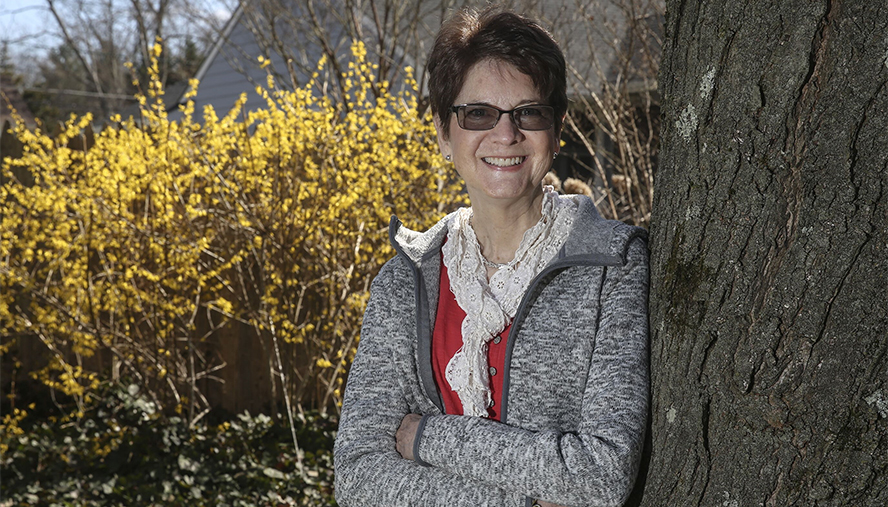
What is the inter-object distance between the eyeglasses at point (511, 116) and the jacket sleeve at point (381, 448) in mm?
433

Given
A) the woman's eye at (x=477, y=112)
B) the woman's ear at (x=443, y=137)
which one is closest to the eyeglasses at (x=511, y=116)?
the woman's eye at (x=477, y=112)

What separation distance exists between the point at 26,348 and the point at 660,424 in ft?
22.9

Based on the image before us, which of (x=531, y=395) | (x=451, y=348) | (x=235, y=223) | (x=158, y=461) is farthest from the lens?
(x=158, y=461)

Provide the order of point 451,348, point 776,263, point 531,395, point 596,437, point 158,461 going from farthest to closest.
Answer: point 158,461 → point 451,348 → point 531,395 → point 596,437 → point 776,263

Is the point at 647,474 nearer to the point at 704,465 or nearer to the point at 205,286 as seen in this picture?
the point at 704,465

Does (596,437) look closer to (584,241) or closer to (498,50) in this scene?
(584,241)

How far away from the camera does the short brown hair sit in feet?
5.64

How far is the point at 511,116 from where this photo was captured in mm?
1733

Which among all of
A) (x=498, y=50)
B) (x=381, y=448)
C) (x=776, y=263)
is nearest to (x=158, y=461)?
(x=381, y=448)

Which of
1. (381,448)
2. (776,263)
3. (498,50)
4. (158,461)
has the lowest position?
(158,461)

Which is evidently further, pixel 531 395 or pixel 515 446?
pixel 531 395

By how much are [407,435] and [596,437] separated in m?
0.46

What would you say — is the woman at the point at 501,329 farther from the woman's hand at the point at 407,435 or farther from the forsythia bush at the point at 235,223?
the forsythia bush at the point at 235,223

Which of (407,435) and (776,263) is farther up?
(776,263)
